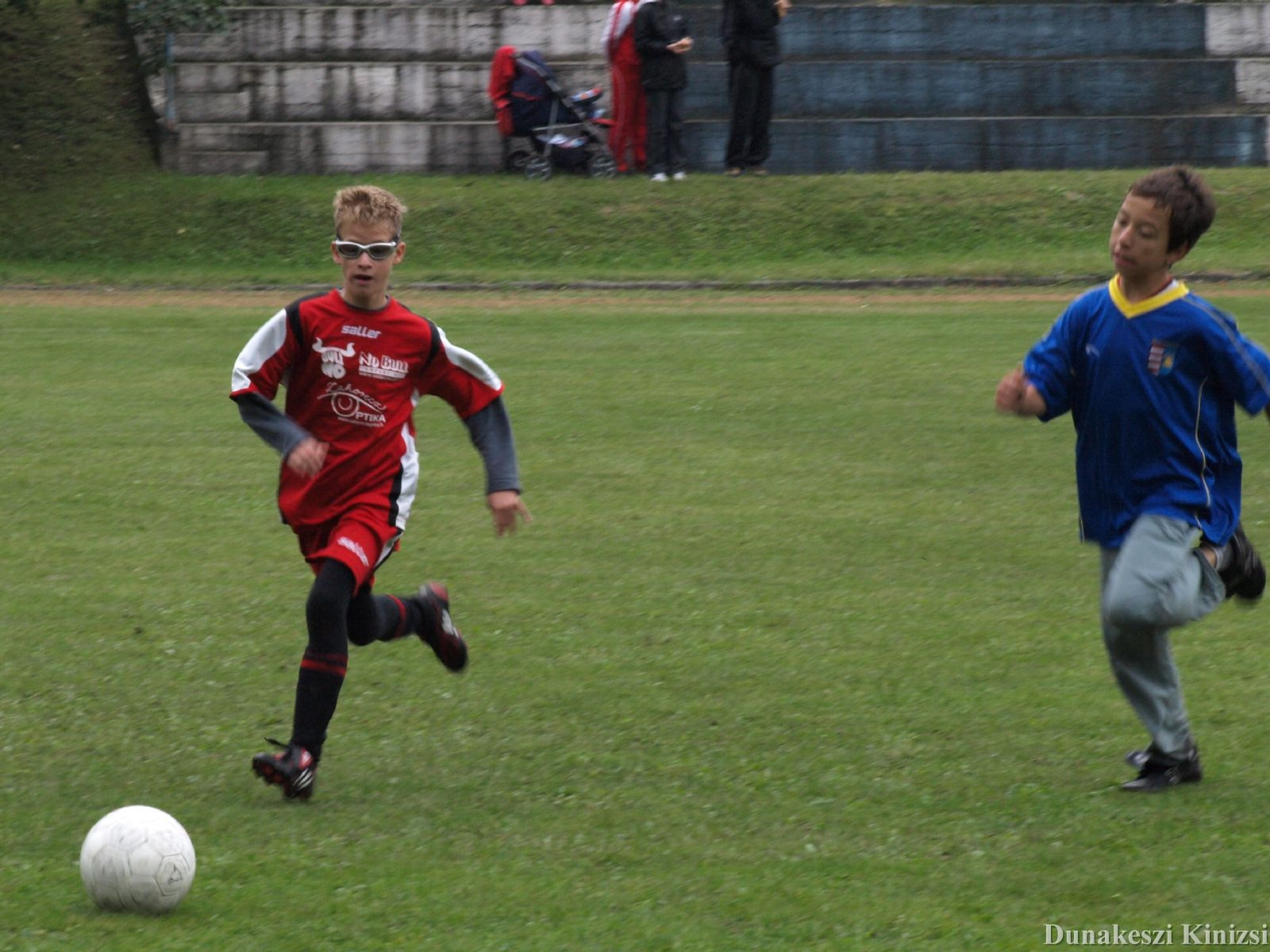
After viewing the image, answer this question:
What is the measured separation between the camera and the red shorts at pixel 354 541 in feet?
15.8

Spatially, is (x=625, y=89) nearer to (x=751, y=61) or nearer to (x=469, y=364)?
(x=751, y=61)

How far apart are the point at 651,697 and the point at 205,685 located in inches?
57.3

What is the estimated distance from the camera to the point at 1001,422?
34.4 feet

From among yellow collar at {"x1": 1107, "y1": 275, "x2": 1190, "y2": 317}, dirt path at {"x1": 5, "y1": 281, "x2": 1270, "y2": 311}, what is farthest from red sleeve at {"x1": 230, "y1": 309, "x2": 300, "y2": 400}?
dirt path at {"x1": 5, "y1": 281, "x2": 1270, "y2": 311}

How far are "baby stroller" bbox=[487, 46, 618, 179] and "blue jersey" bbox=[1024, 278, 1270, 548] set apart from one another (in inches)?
639

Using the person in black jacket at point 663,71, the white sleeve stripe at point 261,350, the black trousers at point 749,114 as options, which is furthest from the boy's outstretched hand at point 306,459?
the black trousers at point 749,114

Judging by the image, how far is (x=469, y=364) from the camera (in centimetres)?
517

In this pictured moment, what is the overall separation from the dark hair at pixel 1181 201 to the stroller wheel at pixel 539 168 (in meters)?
16.4

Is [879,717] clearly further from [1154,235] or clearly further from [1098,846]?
[1154,235]

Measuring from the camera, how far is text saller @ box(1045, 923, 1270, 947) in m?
3.73

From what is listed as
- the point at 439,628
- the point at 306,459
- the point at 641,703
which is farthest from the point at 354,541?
the point at 641,703

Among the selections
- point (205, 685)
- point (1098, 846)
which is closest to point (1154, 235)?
point (1098, 846)

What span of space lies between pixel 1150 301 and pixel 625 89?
53.6 feet

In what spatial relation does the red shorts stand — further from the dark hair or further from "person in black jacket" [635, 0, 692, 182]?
"person in black jacket" [635, 0, 692, 182]
